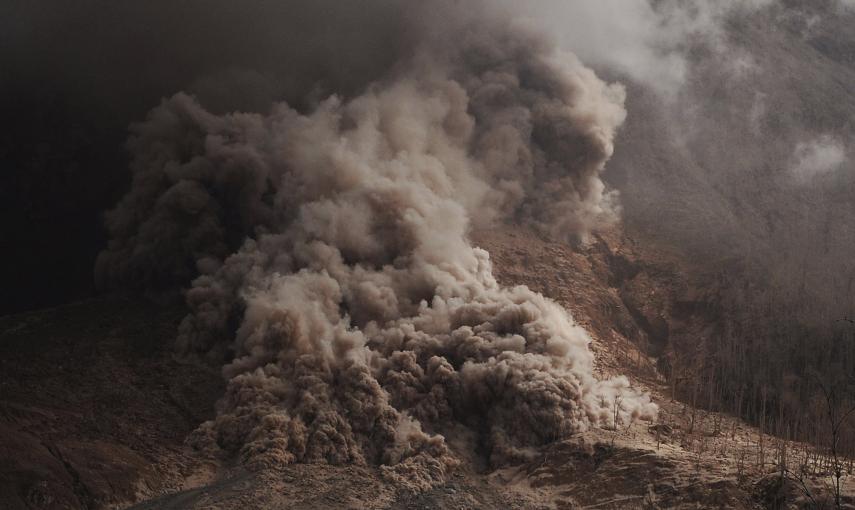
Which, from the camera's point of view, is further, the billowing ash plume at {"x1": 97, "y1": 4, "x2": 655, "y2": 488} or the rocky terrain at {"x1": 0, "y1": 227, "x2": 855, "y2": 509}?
the billowing ash plume at {"x1": 97, "y1": 4, "x2": 655, "y2": 488}

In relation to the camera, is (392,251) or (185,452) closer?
(185,452)

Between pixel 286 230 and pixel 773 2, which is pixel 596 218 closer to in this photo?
pixel 286 230

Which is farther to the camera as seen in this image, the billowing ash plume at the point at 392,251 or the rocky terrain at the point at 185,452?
the billowing ash plume at the point at 392,251

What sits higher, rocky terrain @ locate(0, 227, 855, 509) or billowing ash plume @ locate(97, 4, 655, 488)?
billowing ash plume @ locate(97, 4, 655, 488)

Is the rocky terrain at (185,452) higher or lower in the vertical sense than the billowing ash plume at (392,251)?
lower

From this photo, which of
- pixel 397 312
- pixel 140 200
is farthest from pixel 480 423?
pixel 140 200
